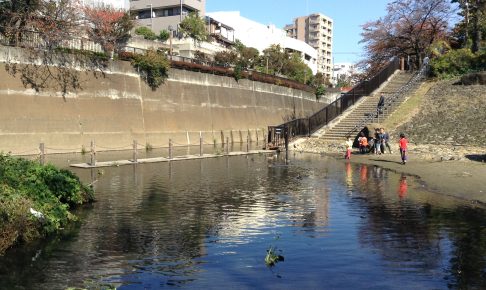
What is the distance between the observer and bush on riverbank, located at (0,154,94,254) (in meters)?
8.65

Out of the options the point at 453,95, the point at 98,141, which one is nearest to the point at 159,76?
the point at 98,141

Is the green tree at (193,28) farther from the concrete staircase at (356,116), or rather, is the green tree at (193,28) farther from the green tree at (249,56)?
the concrete staircase at (356,116)

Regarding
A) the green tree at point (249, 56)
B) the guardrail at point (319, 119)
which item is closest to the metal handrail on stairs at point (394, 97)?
the guardrail at point (319, 119)

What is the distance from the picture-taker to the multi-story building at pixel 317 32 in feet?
449

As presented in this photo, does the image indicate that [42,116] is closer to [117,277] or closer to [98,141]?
[98,141]

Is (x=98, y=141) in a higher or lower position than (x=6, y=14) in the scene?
lower

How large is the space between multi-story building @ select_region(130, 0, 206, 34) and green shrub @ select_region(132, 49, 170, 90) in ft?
116

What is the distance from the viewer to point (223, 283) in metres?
7.02

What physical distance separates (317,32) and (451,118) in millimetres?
109405

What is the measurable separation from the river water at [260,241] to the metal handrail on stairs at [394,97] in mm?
19365

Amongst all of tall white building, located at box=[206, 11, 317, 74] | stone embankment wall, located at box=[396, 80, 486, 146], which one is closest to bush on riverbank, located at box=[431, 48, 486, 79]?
stone embankment wall, located at box=[396, 80, 486, 146]

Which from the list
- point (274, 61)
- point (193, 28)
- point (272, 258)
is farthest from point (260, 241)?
point (274, 61)

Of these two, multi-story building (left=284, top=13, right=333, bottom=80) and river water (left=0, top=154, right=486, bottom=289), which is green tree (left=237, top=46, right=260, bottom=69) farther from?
multi-story building (left=284, top=13, right=333, bottom=80)

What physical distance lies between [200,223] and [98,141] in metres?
23.7
